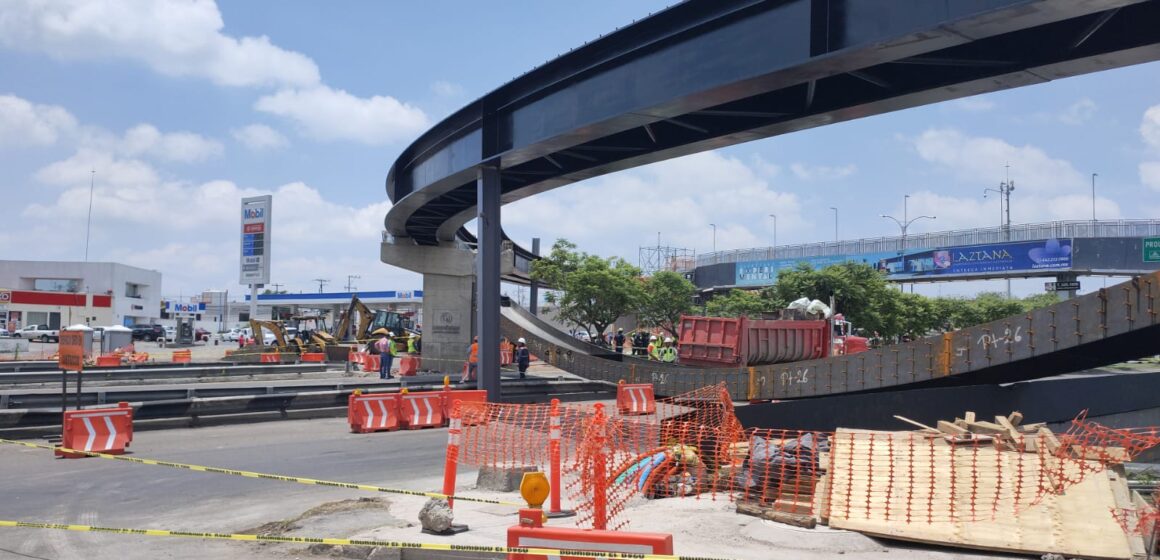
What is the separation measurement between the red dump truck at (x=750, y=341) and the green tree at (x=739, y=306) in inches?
1122

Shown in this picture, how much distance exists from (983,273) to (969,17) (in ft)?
212

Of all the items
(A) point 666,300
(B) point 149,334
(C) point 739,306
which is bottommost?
(B) point 149,334

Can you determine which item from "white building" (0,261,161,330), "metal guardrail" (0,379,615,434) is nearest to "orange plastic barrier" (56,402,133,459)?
"metal guardrail" (0,379,615,434)

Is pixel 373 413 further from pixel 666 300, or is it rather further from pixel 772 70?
pixel 666 300

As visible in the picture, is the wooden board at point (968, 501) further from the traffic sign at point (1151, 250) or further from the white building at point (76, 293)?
the white building at point (76, 293)

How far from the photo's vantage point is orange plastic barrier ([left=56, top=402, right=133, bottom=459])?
14312 mm

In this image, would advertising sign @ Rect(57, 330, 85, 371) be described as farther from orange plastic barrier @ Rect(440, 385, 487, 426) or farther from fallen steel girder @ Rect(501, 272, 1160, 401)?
fallen steel girder @ Rect(501, 272, 1160, 401)

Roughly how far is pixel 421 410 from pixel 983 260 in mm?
60581

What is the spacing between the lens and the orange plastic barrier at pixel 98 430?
1431 centimetres

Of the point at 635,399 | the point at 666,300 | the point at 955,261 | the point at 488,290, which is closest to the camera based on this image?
the point at 488,290

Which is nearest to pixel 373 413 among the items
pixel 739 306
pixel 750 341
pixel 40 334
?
pixel 750 341

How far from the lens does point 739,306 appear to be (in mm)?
60219

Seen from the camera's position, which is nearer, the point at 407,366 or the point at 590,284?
the point at 407,366

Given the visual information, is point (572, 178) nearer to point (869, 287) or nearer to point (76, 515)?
point (76, 515)
